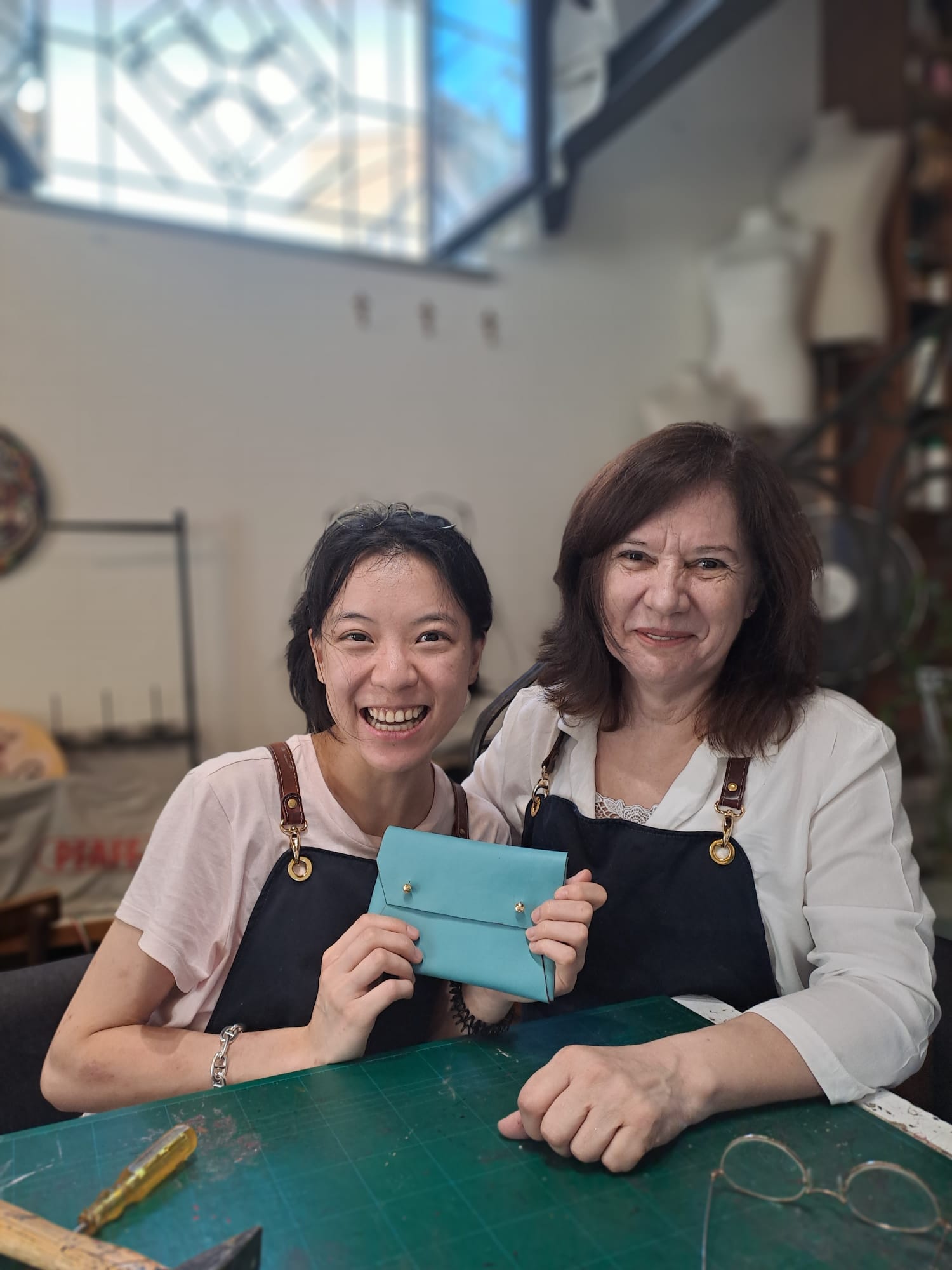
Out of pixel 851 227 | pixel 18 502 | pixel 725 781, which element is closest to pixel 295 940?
pixel 725 781

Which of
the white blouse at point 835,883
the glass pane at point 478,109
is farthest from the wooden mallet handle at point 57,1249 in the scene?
the glass pane at point 478,109

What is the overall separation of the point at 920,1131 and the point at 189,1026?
0.87 m

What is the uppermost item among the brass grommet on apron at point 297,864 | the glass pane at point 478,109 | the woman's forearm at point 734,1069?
the glass pane at point 478,109

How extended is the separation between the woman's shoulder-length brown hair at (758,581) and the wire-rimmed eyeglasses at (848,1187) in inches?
20.6

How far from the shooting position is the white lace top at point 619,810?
1.37 m

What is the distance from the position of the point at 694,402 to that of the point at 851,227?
4.39 ft

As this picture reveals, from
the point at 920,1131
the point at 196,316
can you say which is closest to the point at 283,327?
the point at 196,316

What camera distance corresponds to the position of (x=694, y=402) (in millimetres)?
5086

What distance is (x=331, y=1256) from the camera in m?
0.79

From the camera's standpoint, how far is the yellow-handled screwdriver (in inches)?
31.8

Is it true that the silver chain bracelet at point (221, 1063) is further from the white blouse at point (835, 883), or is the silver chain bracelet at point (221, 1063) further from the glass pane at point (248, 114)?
the glass pane at point (248, 114)

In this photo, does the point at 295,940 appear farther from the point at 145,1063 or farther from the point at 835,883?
the point at 835,883

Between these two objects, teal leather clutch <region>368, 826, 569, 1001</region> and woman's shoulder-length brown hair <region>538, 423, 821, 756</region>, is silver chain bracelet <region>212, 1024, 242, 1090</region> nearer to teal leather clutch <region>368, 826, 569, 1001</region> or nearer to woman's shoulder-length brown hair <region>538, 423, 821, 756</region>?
teal leather clutch <region>368, 826, 569, 1001</region>

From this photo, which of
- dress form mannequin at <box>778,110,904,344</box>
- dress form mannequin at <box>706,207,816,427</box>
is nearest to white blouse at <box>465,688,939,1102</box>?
dress form mannequin at <box>706,207,816,427</box>
